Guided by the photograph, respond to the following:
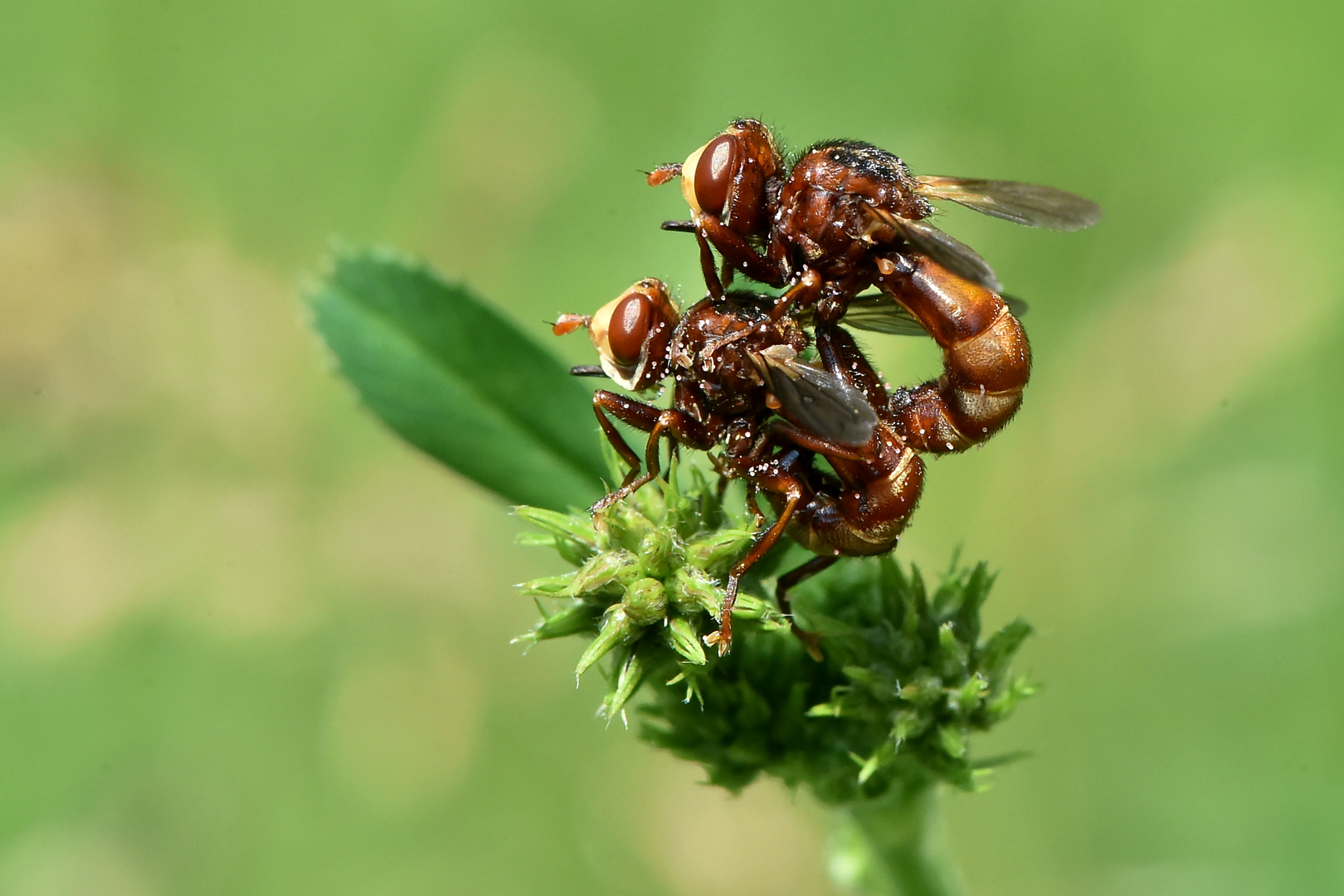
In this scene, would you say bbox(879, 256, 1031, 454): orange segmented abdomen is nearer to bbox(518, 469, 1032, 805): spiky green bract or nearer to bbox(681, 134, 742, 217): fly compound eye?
bbox(518, 469, 1032, 805): spiky green bract

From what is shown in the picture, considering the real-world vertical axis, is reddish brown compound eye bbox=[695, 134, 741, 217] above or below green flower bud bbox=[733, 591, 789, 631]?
above

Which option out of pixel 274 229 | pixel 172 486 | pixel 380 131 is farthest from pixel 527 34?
pixel 172 486

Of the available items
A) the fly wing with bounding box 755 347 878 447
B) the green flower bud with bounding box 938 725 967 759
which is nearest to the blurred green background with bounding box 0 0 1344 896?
the fly wing with bounding box 755 347 878 447

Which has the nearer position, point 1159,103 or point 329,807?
point 329,807

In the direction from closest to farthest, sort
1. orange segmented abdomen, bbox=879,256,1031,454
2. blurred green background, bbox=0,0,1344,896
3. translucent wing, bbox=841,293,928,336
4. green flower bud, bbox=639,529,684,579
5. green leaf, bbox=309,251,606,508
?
green flower bud, bbox=639,529,684,579
orange segmented abdomen, bbox=879,256,1031,454
translucent wing, bbox=841,293,928,336
green leaf, bbox=309,251,606,508
blurred green background, bbox=0,0,1344,896

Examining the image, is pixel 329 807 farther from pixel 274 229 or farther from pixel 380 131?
pixel 380 131

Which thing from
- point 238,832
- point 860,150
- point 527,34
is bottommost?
point 238,832
